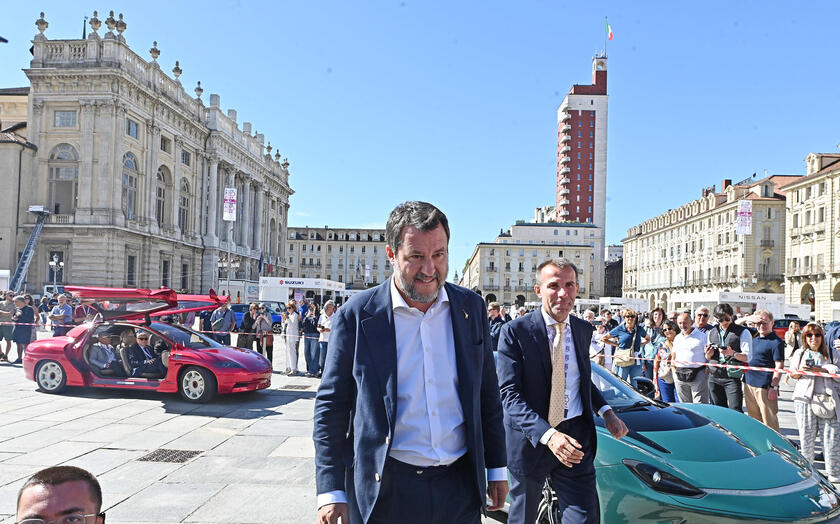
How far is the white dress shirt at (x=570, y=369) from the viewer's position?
3535 millimetres

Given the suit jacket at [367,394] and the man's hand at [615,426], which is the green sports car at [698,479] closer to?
the man's hand at [615,426]

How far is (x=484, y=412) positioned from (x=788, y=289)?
67884 mm

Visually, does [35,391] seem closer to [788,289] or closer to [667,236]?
[788,289]

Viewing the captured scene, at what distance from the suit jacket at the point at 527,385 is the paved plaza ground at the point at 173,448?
1.68 m

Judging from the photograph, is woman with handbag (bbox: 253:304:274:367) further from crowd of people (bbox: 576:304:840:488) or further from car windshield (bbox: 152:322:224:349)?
crowd of people (bbox: 576:304:840:488)

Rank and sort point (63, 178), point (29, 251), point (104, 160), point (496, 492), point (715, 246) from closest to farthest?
1. point (496, 492)
2. point (29, 251)
3. point (104, 160)
4. point (63, 178)
5. point (715, 246)

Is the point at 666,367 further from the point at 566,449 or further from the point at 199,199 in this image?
the point at 199,199

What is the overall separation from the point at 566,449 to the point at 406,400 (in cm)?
112

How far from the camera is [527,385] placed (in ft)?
11.7

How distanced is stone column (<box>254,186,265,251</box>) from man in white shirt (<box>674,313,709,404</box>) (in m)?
67.0

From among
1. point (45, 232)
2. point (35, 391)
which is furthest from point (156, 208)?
point (35, 391)

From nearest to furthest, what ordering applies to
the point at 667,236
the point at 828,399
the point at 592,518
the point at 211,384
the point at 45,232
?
the point at 592,518 < the point at 828,399 < the point at 211,384 < the point at 45,232 < the point at 667,236

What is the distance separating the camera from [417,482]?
2396 millimetres

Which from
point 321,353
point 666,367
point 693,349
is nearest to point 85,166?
point 321,353
